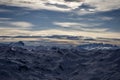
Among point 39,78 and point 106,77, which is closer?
point 106,77

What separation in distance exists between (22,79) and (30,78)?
8.68 m

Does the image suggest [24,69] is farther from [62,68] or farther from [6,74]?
[62,68]

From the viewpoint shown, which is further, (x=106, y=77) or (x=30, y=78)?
(x=30, y=78)

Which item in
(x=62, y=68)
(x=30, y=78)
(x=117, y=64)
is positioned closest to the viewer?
(x=30, y=78)

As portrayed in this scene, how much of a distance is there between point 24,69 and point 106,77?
1897 inches

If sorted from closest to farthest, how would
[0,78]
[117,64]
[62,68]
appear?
[0,78], [117,64], [62,68]

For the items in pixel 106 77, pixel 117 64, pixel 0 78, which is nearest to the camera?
pixel 0 78

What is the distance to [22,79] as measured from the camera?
327 feet

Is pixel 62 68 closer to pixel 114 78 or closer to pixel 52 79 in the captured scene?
pixel 52 79

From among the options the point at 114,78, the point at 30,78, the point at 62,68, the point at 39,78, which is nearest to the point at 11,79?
the point at 30,78

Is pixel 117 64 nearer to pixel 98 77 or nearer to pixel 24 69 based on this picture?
pixel 98 77

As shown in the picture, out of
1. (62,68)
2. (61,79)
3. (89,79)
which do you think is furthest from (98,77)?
(62,68)

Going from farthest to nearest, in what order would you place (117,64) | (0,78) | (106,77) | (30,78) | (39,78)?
1. (117,64)
2. (39,78)
3. (30,78)
4. (106,77)
5. (0,78)

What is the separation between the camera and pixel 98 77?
103m
